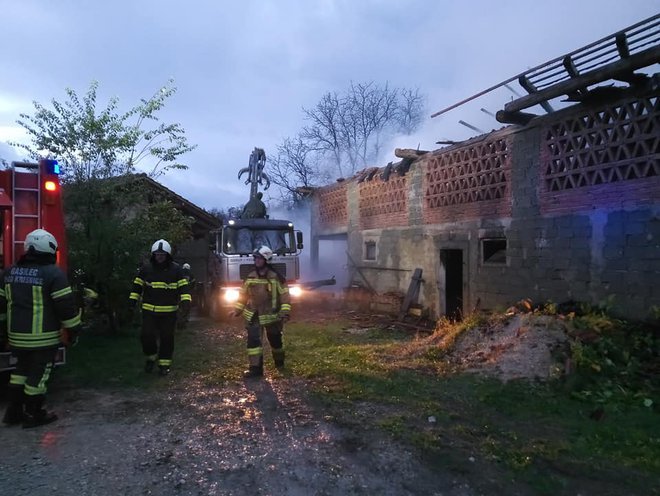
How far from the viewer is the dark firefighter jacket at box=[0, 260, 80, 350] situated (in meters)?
4.29

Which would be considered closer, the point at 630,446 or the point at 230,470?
the point at 230,470

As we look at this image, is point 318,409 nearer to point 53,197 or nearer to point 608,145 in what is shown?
point 53,197

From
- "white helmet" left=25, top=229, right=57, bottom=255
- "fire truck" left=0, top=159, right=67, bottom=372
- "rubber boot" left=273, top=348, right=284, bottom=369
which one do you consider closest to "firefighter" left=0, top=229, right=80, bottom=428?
"white helmet" left=25, top=229, right=57, bottom=255

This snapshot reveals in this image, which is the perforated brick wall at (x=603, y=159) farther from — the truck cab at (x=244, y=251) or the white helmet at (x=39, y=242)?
the white helmet at (x=39, y=242)

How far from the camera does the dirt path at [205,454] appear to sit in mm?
3279

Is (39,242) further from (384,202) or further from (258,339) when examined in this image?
(384,202)

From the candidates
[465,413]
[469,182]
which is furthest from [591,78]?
[465,413]

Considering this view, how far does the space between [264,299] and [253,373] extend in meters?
0.96

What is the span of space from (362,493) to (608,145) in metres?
6.77

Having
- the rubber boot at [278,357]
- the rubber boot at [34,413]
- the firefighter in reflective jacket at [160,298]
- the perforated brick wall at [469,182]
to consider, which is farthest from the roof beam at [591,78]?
the rubber boot at [34,413]

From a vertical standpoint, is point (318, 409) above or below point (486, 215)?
below

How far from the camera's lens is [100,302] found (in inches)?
363

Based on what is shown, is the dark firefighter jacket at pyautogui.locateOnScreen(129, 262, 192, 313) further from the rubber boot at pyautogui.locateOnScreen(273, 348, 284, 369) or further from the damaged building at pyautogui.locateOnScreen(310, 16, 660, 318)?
the damaged building at pyautogui.locateOnScreen(310, 16, 660, 318)

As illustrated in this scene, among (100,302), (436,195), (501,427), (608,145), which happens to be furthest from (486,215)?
(100,302)
